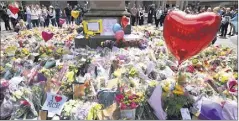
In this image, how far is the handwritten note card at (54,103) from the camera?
3.92 m

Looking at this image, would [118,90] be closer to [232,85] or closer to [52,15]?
[232,85]

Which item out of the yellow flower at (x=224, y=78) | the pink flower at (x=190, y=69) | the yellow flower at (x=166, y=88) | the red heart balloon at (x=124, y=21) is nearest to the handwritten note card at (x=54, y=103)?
the yellow flower at (x=166, y=88)

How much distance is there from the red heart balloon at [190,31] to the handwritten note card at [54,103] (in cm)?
210

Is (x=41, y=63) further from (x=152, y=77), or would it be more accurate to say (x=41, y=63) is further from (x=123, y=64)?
(x=152, y=77)

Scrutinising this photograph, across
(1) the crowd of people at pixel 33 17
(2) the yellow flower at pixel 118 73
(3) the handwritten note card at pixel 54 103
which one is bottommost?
(3) the handwritten note card at pixel 54 103

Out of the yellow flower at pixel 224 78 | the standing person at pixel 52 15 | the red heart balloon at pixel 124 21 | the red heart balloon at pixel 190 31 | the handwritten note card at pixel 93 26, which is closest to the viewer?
the red heart balloon at pixel 190 31

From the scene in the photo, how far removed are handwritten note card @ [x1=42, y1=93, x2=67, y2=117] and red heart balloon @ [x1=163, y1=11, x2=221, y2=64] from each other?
6.90 ft

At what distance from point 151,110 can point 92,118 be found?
92 centimetres

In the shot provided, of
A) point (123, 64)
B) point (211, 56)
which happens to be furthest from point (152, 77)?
point (211, 56)

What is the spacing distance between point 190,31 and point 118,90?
1.52 m

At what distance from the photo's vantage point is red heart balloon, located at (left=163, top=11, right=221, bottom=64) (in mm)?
4105

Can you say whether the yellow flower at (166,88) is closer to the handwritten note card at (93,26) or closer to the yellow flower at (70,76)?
the yellow flower at (70,76)

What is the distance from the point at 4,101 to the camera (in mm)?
3863

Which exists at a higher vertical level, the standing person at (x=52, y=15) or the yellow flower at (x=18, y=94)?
the standing person at (x=52, y=15)
